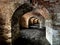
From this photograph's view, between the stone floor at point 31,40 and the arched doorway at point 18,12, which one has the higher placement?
the arched doorway at point 18,12

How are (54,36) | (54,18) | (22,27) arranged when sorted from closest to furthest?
(54,36)
(54,18)
(22,27)

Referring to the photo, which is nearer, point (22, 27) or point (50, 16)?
point (50, 16)

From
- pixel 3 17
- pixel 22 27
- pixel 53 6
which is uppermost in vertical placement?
pixel 53 6

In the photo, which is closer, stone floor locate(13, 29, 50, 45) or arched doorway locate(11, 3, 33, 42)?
arched doorway locate(11, 3, 33, 42)

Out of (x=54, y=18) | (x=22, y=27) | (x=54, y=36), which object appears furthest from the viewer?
(x=22, y=27)

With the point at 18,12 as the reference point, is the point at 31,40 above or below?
below

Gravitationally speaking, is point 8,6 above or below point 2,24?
above

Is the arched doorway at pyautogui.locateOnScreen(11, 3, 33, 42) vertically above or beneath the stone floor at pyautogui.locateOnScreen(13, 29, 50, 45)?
above

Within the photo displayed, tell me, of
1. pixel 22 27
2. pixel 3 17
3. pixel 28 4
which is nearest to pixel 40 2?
pixel 28 4

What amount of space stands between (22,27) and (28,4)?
7.83m

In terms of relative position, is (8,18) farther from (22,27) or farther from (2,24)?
(22,27)

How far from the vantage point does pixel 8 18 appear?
202 inches

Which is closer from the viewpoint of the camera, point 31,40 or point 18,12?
point 18,12

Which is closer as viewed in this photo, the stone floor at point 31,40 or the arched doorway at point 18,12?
the arched doorway at point 18,12
